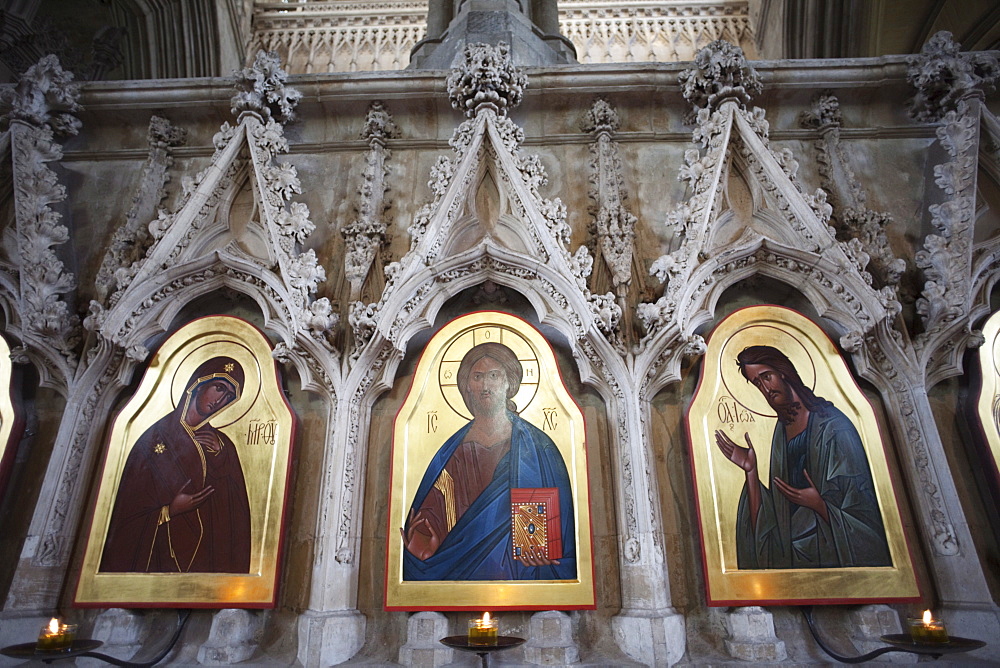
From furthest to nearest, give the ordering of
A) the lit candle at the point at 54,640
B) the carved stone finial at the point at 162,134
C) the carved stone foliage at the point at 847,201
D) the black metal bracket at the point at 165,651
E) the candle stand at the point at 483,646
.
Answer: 1. the carved stone finial at the point at 162,134
2. the carved stone foliage at the point at 847,201
3. the black metal bracket at the point at 165,651
4. the lit candle at the point at 54,640
5. the candle stand at the point at 483,646

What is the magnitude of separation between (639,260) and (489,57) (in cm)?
212

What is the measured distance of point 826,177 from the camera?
5.22 m

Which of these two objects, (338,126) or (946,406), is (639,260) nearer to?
(946,406)

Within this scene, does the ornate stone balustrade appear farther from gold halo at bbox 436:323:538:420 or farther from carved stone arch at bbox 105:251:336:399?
gold halo at bbox 436:323:538:420

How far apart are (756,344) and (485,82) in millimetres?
3008

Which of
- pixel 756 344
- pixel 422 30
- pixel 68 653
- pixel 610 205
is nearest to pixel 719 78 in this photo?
pixel 610 205

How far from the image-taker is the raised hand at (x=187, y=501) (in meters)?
4.09

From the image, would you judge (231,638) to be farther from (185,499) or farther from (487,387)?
(487,387)

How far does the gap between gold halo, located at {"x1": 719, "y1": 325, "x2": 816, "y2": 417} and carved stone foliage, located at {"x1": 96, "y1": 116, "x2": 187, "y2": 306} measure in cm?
462

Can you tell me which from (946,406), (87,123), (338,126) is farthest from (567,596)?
(87,123)

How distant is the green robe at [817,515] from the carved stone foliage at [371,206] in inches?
126

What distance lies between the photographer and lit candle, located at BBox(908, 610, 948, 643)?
9.87 ft

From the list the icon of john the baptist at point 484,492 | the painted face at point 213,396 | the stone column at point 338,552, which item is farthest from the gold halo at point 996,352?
the painted face at point 213,396

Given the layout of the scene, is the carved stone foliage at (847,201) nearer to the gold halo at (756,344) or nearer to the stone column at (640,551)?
the gold halo at (756,344)
